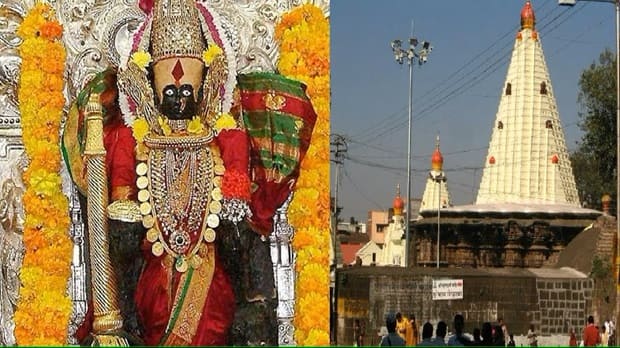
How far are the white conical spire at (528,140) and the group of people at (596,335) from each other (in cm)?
1300

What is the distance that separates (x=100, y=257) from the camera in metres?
11.3

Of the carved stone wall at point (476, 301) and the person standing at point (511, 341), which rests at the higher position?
the carved stone wall at point (476, 301)

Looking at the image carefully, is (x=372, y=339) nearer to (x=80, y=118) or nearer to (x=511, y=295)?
(x=511, y=295)

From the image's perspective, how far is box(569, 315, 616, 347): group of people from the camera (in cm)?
1430

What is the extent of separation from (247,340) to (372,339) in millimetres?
5162

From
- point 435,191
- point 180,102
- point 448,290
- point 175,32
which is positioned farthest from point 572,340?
point 435,191

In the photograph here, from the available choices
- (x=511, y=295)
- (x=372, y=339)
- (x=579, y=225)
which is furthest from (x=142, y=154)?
(x=579, y=225)

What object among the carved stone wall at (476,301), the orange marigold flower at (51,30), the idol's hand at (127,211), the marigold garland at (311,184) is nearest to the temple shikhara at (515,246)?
the carved stone wall at (476,301)

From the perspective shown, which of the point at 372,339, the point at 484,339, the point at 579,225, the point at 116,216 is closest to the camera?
the point at 484,339

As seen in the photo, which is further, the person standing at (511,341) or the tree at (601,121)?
the tree at (601,121)

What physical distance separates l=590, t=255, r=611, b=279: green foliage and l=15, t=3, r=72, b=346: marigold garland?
9659 mm

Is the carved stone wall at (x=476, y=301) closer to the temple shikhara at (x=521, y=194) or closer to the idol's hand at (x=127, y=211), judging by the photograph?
the idol's hand at (x=127, y=211)

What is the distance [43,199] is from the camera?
37.2 feet

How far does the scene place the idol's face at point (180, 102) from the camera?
451 inches
